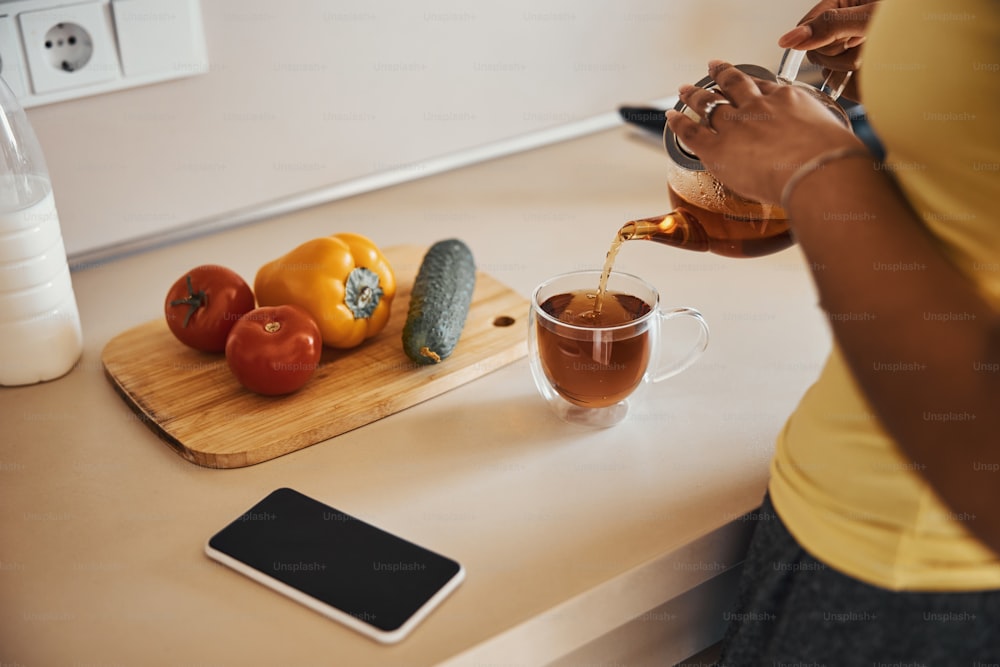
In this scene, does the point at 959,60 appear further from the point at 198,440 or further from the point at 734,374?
the point at 198,440

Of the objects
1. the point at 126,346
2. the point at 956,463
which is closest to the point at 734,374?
the point at 956,463

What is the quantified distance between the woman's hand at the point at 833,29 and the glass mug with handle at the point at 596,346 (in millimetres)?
257

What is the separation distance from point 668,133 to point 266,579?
0.47 meters

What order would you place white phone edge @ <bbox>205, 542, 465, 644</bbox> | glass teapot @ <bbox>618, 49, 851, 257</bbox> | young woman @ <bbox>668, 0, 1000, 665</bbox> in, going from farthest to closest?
1. glass teapot @ <bbox>618, 49, 851, 257</bbox>
2. white phone edge @ <bbox>205, 542, 465, 644</bbox>
3. young woman @ <bbox>668, 0, 1000, 665</bbox>

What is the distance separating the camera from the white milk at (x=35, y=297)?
2.80ft

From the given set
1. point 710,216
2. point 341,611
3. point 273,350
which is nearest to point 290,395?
point 273,350

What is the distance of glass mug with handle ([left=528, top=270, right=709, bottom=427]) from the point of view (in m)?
0.82

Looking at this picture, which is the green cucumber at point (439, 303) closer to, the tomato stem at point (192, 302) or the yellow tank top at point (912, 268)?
the tomato stem at point (192, 302)

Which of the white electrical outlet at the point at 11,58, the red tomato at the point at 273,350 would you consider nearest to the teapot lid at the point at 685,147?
the red tomato at the point at 273,350

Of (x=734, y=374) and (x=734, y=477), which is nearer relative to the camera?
(x=734, y=477)

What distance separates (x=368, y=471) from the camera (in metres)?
0.80

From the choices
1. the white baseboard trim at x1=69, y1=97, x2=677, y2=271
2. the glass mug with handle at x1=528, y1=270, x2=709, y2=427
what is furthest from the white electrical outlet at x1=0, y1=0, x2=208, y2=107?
the glass mug with handle at x1=528, y1=270, x2=709, y2=427

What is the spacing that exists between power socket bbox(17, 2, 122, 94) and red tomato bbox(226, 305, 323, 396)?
38cm

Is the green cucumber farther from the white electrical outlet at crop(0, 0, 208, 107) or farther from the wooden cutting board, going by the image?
the white electrical outlet at crop(0, 0, 208, 107)
